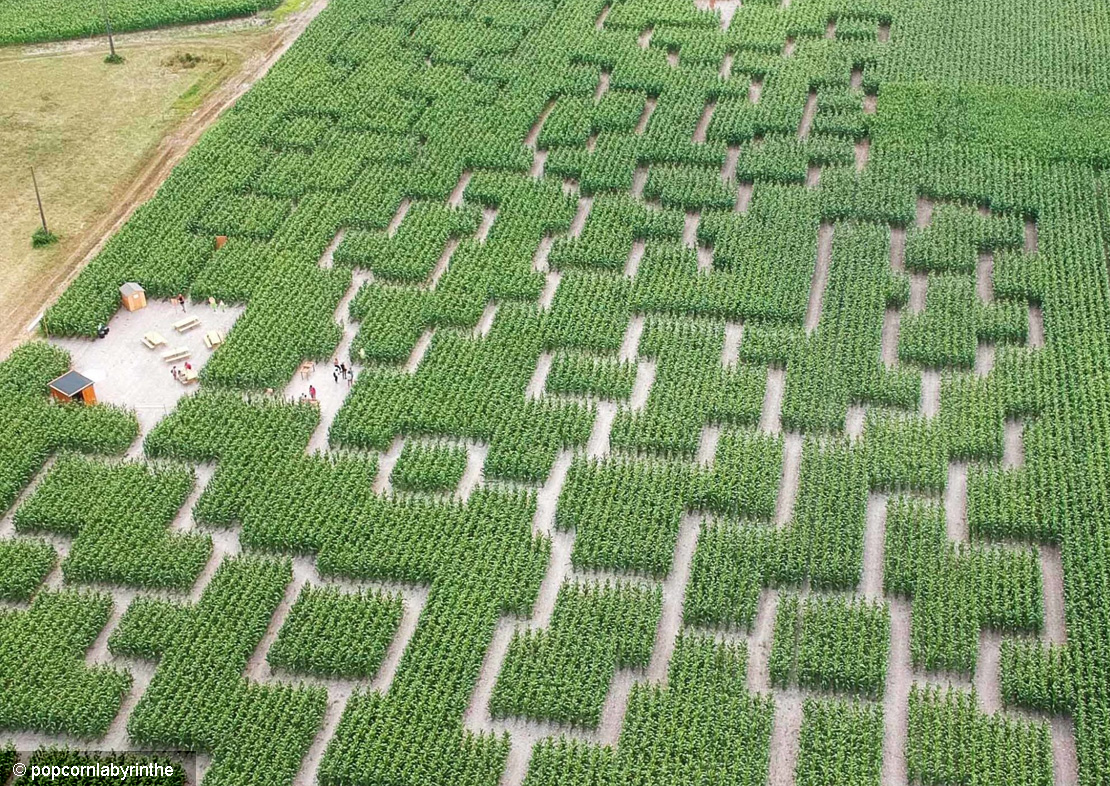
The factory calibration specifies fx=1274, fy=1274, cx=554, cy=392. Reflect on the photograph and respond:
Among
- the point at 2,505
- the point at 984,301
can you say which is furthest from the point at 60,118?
the point at 984,301

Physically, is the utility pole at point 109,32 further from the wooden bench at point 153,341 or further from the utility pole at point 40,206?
the wooden bench at point 153,341

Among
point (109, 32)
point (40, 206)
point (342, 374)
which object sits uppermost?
point (109, 32)

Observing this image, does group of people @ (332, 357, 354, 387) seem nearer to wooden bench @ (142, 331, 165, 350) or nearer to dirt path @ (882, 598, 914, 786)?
wooden bench @ (142, 331, 165, 350)

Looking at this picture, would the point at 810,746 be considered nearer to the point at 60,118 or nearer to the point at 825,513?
the point at 825,513

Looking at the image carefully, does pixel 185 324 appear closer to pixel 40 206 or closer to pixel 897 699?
pixel 40 206

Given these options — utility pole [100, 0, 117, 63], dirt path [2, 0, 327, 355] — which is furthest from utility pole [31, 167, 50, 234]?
utility pole [100, 0, 117, 63]

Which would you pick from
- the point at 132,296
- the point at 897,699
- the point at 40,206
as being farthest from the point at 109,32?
the point at 897,699
